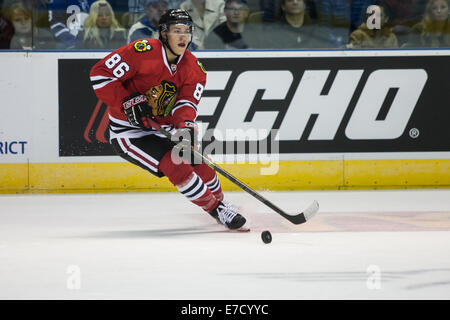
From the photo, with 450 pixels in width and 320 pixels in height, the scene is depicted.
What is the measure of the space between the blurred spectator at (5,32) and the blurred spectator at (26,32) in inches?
1.1

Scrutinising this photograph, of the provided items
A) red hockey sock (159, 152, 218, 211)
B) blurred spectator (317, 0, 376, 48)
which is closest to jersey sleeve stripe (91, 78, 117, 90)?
red hockey sock (159, 152, 218, 211)

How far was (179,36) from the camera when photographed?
13.8ft

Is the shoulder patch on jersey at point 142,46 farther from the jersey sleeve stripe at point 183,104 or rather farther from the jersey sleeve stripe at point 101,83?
the jersey sleeve stripe at point 183,104

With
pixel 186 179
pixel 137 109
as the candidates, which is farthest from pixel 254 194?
pixel 137 109

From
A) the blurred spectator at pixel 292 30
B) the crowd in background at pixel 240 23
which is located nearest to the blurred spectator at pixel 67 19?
the crowd in background at pixel 240 23

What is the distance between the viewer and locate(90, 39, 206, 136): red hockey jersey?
419 centimetres

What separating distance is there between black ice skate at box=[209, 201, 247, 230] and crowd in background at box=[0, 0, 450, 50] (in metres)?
2.16

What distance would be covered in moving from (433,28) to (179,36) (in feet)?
8.84

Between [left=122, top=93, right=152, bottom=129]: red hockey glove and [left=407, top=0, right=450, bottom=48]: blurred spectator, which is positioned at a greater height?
[left=407, top=0, right=450, bottom=48]: blurred spectator

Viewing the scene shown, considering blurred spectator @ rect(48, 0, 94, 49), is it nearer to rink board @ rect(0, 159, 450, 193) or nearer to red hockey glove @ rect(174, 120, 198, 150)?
rink board @ rect(0, 159, 450, 193)

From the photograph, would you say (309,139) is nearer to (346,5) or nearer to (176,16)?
(346,5)

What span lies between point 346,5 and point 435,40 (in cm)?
74

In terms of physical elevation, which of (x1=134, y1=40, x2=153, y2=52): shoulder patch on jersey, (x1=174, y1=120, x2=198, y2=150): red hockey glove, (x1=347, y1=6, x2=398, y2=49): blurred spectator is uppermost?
(x1=134, y1=40, x2=153, y2=52): shoulder patch on jersey
